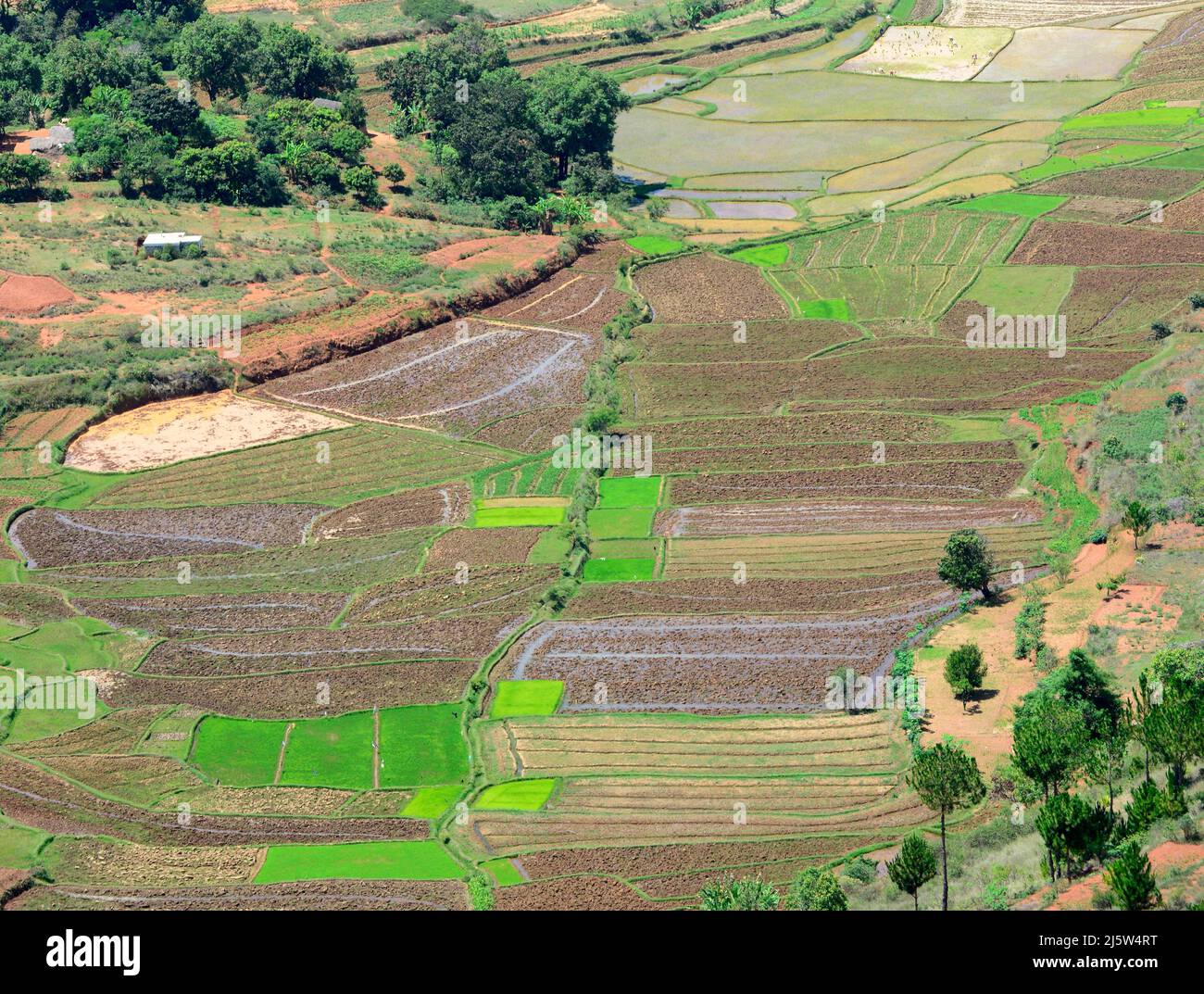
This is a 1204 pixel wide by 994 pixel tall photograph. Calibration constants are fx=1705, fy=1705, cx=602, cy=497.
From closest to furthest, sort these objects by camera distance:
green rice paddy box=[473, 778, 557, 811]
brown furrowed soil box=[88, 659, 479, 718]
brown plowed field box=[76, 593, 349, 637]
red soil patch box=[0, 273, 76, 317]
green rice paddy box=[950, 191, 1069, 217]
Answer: green rice paddy box=[473, 778, 557, 811]
brown furrowed soil box=[88, 659, 479, 718]
brown plowed field box=[76, 593, 349, 637]
red soil patch box=[0, 273, 76, 317]
green rice paddy box=[950, 191, 1069, 217]

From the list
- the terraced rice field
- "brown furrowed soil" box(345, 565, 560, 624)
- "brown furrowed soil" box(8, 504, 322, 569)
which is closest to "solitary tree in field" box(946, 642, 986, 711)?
the terraced rice field

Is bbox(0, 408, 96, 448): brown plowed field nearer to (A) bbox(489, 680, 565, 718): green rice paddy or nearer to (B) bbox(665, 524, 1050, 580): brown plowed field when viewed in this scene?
(B) bbox(665, 524, 1050, 580): brown plowed field

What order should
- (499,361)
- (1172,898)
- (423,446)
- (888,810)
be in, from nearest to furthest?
(1172,898)
(888,810)
(423,446)
(499,361)

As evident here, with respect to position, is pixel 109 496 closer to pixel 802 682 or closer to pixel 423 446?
pixel 423 446

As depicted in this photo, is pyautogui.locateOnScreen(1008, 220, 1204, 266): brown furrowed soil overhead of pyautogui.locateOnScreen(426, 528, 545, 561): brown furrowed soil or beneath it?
overhead

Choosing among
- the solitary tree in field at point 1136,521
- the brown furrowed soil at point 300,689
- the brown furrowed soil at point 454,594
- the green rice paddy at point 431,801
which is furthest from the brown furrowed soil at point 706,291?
the green rice paddy at point 431,801

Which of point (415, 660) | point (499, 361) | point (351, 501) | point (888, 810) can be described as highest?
point (499, 361)
